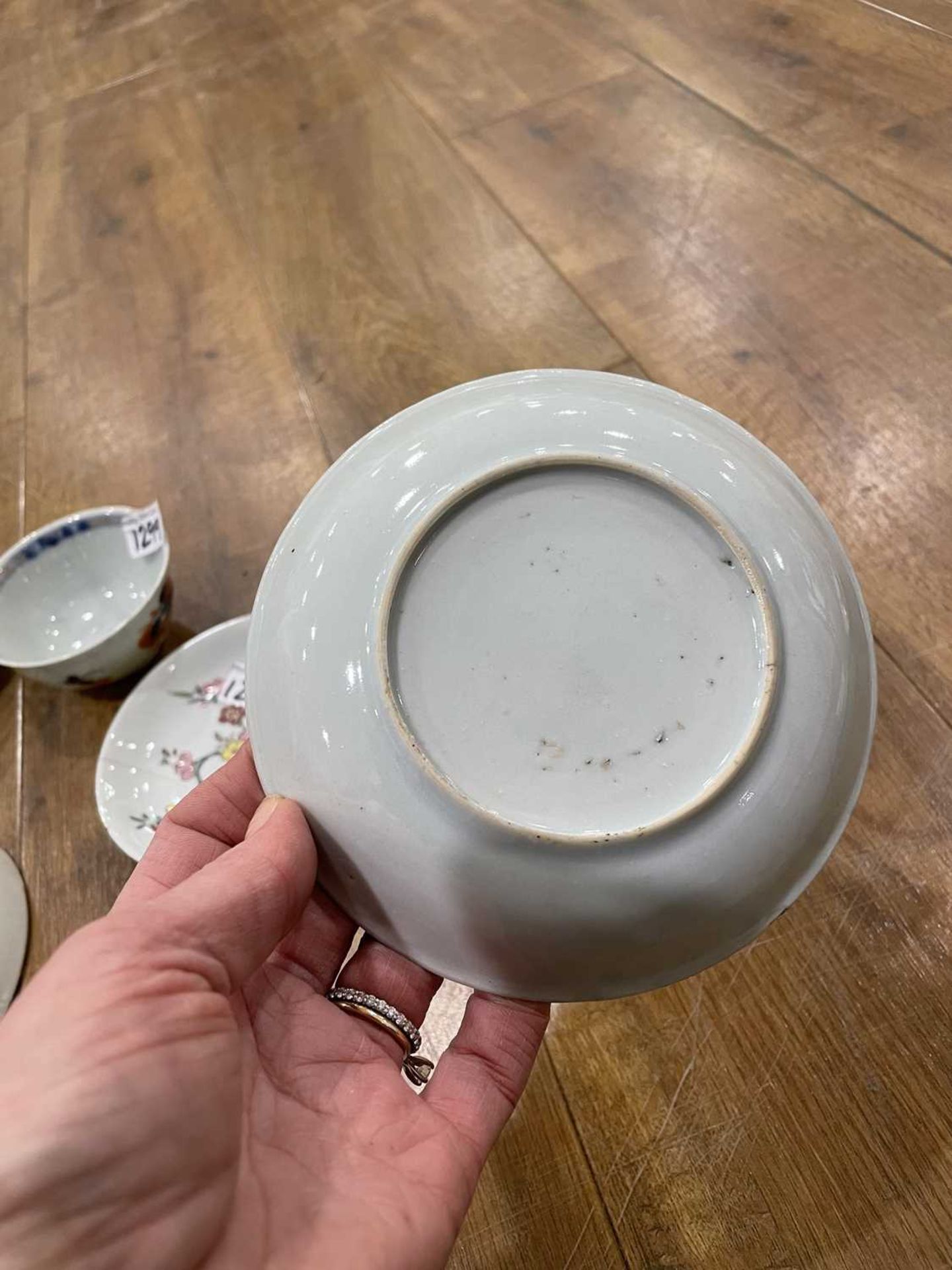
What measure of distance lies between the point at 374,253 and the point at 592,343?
1.42ft

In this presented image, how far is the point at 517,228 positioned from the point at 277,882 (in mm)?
1137

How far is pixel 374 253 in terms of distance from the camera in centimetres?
138

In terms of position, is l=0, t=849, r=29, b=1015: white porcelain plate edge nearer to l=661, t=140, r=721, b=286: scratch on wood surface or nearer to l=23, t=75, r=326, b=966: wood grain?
l=23, t=75, r=326, b=966: wood grain

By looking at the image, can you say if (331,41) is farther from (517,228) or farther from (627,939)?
(627,939)

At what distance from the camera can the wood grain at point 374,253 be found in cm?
120

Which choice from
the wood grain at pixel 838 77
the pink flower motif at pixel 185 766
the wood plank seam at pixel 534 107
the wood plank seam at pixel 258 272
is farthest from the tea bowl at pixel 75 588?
the wood grain at pixel 838 77

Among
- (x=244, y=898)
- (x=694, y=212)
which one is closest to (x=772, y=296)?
(x=694, y=212)

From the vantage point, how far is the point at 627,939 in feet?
1.62

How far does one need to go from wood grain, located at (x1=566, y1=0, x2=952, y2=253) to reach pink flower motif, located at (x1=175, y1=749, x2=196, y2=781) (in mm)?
1100

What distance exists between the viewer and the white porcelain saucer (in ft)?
1.59

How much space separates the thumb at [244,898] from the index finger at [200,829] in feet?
0.44

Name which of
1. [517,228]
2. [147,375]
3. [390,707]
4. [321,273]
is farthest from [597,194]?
[390,707]

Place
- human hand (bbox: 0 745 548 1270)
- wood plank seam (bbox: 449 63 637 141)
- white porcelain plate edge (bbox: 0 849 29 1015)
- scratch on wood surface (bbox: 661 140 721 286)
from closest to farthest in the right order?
1. human hand (bbox: 0 745 548 1270)
2. white porcelain plate edge (bbox: 0 849 29 1015)
3. scratch on wood surface (bbox: 661 140 721 286)
4. wood plank seam (bbox: 449 63 637 141)

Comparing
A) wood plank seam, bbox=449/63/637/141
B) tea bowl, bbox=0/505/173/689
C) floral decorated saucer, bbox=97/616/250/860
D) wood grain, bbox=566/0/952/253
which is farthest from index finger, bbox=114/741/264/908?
wood plank seam, bbox=449/63/637/141
